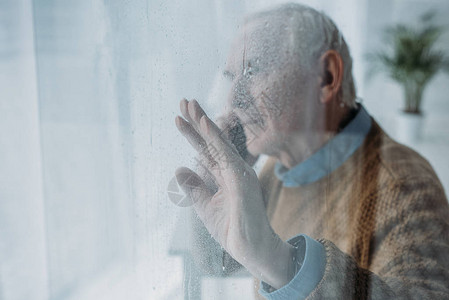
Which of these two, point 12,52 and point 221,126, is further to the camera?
point 12,52

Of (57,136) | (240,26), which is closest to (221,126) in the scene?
(240,26)

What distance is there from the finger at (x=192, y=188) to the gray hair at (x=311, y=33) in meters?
0.09

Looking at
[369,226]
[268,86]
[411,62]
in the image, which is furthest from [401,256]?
[411,62]

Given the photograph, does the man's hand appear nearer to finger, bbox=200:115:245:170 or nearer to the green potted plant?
finger, bbox=200:115:245:170

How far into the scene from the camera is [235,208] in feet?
0.65

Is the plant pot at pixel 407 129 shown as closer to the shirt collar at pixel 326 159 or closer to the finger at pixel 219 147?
the shirt collar at pixel 326 159

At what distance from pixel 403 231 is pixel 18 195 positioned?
280mm

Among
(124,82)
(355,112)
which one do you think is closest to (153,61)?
(124,82)

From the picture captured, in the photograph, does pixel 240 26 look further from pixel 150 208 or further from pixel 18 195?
pixel 18 195

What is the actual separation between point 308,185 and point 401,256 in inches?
2.7

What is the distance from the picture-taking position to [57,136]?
310mm

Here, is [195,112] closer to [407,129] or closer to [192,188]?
[192,188]

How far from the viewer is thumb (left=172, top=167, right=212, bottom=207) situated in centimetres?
21

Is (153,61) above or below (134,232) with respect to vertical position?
above
